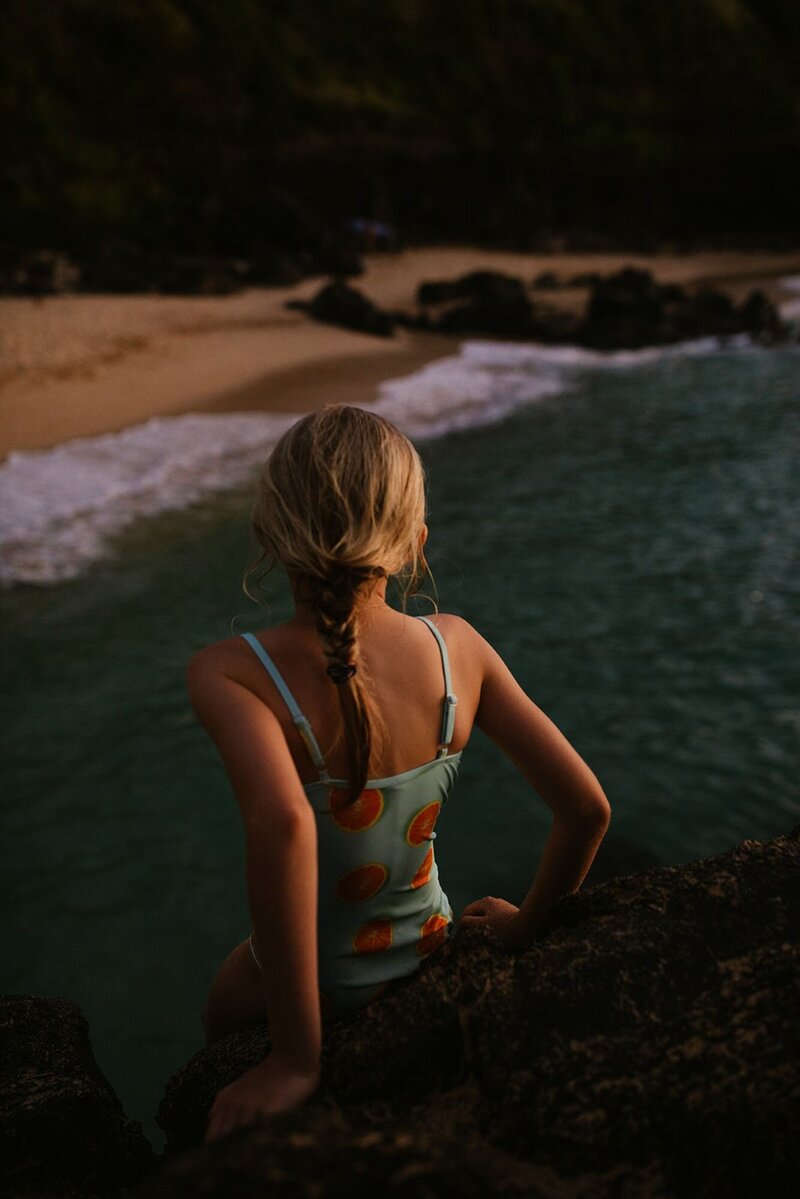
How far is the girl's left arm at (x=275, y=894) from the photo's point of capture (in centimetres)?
144

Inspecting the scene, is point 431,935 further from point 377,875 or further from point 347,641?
point 347,641

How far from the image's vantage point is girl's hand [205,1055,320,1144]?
56.6 inches

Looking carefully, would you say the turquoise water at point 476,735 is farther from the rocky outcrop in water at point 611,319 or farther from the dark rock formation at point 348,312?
the rocky outcrop in water at point 611,319

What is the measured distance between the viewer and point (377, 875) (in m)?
1.84

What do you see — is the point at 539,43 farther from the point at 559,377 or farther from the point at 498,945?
the point at 498,945

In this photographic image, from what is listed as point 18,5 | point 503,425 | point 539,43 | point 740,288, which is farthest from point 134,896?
point 539,43

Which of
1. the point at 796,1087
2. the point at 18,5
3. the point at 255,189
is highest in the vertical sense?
the point at 18,5

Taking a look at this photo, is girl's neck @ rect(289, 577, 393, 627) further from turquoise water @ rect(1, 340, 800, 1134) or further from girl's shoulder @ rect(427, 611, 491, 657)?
turquoise water @ rect(1, 340, 800, 1134)

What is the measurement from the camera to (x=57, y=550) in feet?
25.0


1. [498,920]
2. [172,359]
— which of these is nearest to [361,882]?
[498,920]

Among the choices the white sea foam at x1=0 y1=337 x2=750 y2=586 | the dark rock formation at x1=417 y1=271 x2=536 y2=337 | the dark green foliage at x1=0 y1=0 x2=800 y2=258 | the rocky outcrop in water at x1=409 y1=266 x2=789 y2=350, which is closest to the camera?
the white sea foam at x1=0 y1=337 x2=750 y2=586

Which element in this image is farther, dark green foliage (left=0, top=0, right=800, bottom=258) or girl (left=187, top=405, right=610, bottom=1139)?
dark green foliage (left=0, top=0, right=800, bottom=258)

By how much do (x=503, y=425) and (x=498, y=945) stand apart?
11.0 meters

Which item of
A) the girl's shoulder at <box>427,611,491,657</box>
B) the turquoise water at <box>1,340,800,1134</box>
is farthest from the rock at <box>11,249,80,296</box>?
the girl's shoulder at <box>427,611,491,657</box>
